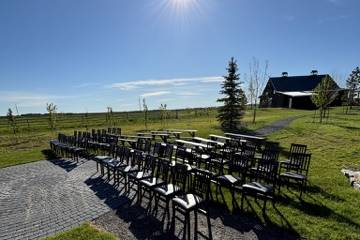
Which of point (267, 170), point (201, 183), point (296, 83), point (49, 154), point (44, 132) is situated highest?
point (296, 83)

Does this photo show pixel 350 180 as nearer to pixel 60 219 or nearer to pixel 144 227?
pixel 144 227

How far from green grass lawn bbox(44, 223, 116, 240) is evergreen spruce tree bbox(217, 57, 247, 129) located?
1671cm

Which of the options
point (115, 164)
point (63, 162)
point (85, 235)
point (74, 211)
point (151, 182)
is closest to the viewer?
point (85, 235)

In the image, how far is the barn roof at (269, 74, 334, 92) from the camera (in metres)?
43.2

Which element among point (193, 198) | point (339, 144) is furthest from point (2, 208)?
A: point (339, 144)

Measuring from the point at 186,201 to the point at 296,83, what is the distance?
4666 centimetres

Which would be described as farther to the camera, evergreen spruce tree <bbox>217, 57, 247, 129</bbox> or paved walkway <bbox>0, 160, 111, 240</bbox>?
evergreen spruce tree <bbox>217, 57, 247, 129</bbox>

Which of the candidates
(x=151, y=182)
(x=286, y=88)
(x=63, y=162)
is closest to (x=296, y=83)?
(x=286, y=88)

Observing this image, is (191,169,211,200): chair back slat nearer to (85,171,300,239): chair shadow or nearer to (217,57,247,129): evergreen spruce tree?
(85,171,300,239): chair shadow

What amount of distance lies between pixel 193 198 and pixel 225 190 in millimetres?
2022

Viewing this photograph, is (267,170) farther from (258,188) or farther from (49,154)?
(49,154)

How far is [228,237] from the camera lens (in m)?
4.11

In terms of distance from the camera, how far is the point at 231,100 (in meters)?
19.9

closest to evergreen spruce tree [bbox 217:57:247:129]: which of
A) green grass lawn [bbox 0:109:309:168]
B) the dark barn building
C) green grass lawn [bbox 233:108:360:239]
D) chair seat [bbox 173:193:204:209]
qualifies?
green grass lawn [bbox 0:109:309:168]
